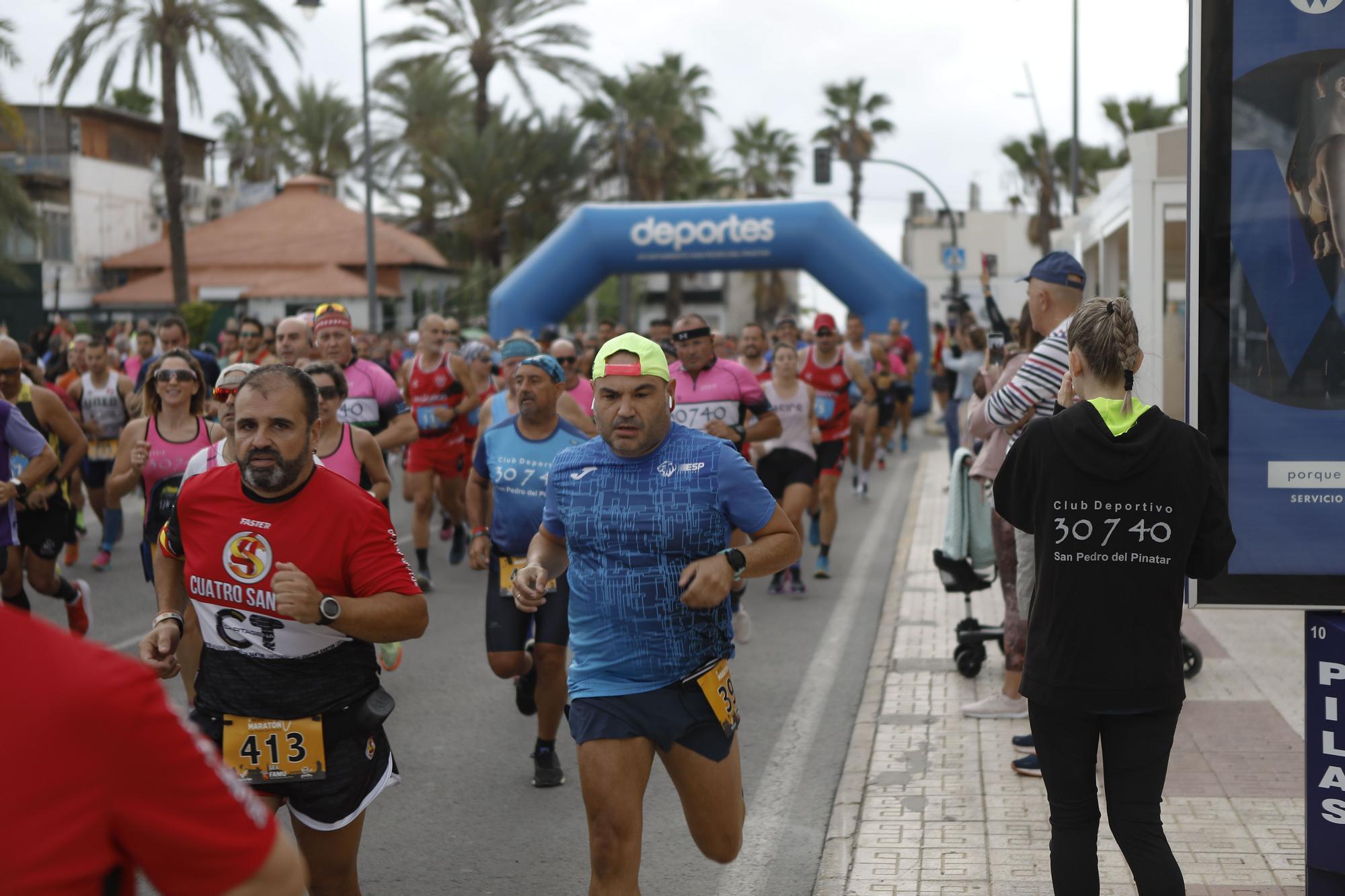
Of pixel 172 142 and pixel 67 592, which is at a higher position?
pixel 172 142

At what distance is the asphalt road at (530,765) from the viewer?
17.3 ft

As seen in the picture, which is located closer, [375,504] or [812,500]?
[375,504]

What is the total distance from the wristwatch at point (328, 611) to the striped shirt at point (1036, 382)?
3.07 meters

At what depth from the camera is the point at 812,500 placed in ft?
36.5

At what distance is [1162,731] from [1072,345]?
1046 mm

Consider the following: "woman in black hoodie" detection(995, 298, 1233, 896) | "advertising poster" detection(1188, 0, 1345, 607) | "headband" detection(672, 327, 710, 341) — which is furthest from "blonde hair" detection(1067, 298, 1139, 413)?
"headband" detection(672, 327, 710, 341)

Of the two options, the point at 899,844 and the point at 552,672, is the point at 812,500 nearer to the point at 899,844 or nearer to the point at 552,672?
the point at 552,672

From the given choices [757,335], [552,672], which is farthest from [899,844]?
[757,335]

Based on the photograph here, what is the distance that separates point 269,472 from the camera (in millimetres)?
3705

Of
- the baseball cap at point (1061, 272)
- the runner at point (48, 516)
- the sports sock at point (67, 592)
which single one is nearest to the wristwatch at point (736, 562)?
the baseball cap at point (1061, 272)

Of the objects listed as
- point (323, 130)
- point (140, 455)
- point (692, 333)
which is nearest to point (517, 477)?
point (140, 455)

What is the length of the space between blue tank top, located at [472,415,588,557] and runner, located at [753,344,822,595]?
4.00m

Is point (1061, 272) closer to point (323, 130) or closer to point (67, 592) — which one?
point (67, 592)

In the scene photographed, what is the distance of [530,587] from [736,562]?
562mm
